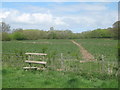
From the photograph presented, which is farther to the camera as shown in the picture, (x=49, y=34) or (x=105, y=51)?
(x=49, y=34)

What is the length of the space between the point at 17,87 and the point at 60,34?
76430mm

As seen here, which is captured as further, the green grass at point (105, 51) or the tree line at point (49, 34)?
the tree line at point (49, 34)

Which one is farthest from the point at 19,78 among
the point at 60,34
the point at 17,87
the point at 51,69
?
the point at 60,34

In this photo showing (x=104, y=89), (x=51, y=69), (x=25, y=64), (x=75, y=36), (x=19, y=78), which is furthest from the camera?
(x=75, y=36)

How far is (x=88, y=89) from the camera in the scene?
5.21 metres

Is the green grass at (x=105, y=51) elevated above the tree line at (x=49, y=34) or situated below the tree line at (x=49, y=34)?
below

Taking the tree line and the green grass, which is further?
the tree line

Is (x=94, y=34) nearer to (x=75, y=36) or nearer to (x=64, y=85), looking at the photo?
(x=75, y=36)

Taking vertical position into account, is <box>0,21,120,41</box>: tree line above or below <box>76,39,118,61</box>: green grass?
above

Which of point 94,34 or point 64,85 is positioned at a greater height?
point 94,34

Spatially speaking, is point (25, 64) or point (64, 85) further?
point (25, 64)

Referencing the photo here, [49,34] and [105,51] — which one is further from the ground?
[49,34]

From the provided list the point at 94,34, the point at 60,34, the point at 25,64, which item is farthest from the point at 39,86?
the point at 94,34

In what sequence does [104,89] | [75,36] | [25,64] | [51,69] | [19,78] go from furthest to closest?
[75,36]
[25,64]
[51,69]
[19,78]
[104,89]
